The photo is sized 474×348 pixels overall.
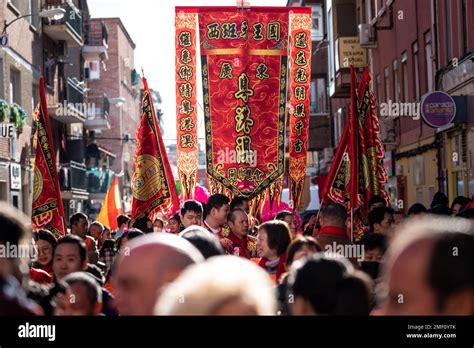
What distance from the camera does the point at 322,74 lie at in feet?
144

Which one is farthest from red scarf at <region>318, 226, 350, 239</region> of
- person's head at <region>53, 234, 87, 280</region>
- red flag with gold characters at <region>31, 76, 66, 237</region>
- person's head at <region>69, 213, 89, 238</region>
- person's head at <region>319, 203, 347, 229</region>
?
person's head at <region>69, 213, 89, 238</region>

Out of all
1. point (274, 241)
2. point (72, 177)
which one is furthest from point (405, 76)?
point (274, 241)

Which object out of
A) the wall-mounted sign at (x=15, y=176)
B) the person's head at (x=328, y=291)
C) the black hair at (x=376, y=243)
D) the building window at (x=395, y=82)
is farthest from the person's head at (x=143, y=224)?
the building window at (x=395, y=82)

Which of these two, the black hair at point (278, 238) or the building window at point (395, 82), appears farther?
the building window at point (395, 82)

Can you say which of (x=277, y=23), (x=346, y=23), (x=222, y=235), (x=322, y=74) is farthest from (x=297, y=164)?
(x=322, y=74)

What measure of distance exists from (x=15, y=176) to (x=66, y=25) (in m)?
9.10

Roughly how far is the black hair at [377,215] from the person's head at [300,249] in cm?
365

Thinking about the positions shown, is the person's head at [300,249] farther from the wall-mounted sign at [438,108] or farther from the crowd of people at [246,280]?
the wall-mounted sign at [438,108]

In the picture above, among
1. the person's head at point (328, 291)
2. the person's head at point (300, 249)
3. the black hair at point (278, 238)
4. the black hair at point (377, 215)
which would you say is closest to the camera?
the person's head at point (328, 291)

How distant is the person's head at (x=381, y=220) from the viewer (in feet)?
30.5

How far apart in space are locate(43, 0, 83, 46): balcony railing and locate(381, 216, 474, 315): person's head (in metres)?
29.4

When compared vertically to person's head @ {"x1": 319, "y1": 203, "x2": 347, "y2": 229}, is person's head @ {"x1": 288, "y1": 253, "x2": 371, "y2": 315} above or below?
below

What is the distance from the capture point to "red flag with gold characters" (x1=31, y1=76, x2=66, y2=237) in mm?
10805

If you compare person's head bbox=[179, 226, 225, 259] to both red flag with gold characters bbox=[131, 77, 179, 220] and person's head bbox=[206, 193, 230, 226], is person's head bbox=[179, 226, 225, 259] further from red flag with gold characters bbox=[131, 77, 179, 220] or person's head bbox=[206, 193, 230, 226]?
red flag with gold characters bbox=[131, 77, 179, 220]
